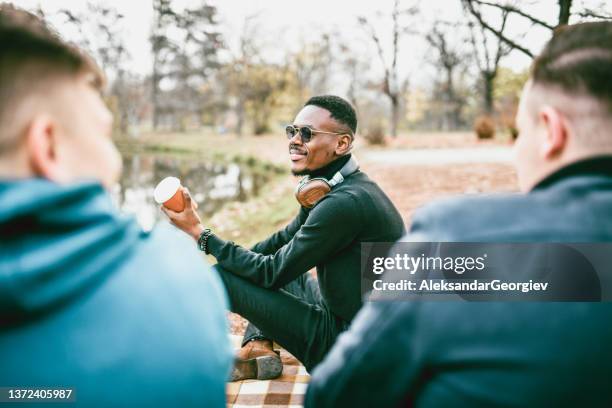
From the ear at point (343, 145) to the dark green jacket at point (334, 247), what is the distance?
0.96ft

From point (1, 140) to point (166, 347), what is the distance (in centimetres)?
45

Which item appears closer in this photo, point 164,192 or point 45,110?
point 45,110

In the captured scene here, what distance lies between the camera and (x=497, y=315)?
0.85 metres

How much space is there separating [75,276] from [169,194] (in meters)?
1.46

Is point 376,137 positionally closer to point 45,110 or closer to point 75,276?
point 45,110

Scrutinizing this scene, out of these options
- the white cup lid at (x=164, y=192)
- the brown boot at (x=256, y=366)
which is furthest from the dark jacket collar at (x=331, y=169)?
the brown boot at (x=256, y=366)

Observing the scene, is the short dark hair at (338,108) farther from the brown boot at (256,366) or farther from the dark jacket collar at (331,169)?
the brown boot at (256,366)

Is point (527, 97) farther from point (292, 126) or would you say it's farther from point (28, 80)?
point (292, 126)

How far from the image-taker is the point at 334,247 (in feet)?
7.39

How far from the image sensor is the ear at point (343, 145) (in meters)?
2.68

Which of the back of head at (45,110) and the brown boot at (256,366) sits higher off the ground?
the back of head at (45,110)

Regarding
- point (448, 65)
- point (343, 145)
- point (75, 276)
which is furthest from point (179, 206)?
point (448, 65)

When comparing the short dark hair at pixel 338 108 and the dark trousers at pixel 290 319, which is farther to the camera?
the short dark hair at pixel 338 108

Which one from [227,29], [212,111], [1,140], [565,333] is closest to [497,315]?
[565,333]
